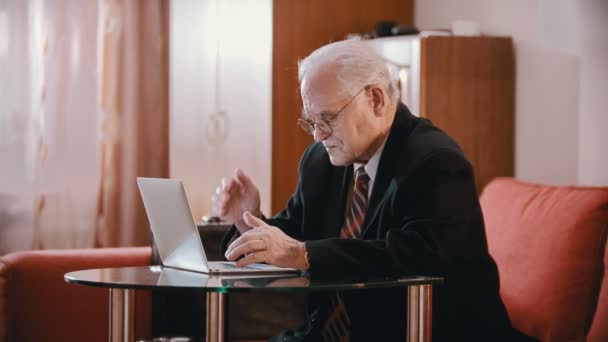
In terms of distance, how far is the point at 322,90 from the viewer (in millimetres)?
2105

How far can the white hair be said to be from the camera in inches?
82.7

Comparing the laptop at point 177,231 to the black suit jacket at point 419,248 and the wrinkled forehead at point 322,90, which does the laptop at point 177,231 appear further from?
the wrinkled forehead at point 322,90

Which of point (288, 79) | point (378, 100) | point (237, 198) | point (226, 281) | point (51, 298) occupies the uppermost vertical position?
point (288, 79)

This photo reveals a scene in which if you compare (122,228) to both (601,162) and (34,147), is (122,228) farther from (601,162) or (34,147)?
(601,162)

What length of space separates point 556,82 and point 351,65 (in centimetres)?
163

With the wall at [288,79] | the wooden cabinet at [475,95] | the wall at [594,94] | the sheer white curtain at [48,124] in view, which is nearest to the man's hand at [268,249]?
the wall at [594,94]

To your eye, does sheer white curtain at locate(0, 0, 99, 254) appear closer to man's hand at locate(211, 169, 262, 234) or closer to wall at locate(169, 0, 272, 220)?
wall at locate(169, 0, 272, 220)

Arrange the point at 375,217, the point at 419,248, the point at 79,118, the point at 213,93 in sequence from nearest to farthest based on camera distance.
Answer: the point at 419,248
the point at 375,217
the point at 79,118
the point at 213,93

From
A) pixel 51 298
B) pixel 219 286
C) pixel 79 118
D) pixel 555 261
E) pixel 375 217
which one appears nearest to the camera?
pixel 219 286

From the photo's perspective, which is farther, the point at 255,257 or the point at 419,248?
the point at 419,248

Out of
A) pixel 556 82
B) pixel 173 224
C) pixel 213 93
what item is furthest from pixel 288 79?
pixel 173 224

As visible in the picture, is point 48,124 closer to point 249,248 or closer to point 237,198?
point 237,198

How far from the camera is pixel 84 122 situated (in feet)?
14.2

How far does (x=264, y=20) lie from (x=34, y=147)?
132 centimetres
